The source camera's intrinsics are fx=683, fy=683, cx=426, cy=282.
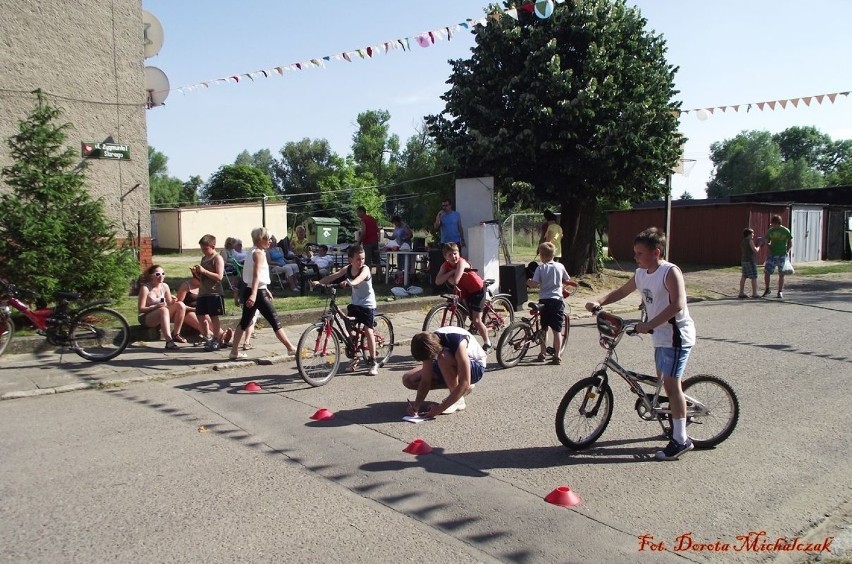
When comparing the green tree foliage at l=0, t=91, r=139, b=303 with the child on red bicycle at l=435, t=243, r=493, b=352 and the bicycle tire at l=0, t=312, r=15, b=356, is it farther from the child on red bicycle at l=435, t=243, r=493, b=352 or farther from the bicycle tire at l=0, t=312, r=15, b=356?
the child on red bicycle at l=435, t=243, r=493, b=352

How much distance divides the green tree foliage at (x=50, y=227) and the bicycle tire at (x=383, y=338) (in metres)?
4.60

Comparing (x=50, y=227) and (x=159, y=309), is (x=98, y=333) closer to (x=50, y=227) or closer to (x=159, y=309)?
(x=159, y=309)

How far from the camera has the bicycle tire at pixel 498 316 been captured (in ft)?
32.3

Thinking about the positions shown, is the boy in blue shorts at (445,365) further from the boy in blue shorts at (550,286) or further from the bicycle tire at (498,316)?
the bicycle tire at (498,316)

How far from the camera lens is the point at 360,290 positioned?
328 inches

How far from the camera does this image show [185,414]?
6828 millimetres

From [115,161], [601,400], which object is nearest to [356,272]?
[601,400]

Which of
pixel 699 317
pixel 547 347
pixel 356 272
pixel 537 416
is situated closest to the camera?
pixel 537 416

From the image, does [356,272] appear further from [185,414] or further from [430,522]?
[430,522]

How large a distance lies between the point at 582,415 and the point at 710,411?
42.9 inches

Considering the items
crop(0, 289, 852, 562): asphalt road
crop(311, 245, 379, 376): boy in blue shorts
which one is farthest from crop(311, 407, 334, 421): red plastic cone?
crop(311, 245, 379, 376): boy in blue shorts

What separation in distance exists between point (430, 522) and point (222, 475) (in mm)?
1729

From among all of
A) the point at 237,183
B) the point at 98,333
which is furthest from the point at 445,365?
the point at 237,183

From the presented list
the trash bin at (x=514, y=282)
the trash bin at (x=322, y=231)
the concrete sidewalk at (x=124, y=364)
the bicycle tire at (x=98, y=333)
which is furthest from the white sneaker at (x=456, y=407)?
the trash bin at (x=322, y=231)
